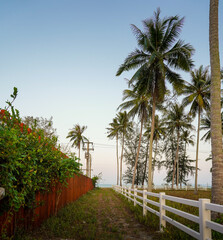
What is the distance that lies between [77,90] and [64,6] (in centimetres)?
678

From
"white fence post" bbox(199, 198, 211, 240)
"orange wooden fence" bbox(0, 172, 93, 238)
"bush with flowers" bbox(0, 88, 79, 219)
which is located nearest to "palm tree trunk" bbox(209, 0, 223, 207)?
"white fence post" bbox(199, 198, 211, 240)

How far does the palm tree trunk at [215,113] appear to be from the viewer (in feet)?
18.3

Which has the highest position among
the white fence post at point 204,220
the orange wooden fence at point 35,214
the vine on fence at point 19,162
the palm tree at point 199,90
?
the palm tree at point 199,90

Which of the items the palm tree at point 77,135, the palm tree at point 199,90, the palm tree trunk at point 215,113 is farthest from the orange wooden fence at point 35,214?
the palm tree at point 77,135

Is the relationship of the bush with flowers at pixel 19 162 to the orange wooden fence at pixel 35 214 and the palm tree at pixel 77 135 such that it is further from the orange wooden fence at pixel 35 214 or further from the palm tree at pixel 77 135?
the palm tree at pixel 77 135

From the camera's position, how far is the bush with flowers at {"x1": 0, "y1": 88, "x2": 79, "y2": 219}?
2.70 metres

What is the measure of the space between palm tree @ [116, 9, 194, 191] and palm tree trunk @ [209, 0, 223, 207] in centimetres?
736

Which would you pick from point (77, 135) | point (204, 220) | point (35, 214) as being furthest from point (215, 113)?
point (77, 135)

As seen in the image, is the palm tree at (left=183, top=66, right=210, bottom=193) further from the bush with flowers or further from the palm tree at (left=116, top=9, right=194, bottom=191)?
the bush with flowers

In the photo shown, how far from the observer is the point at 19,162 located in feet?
10.9

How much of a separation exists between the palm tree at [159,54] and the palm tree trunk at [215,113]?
736cm

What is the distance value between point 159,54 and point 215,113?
30.1ft

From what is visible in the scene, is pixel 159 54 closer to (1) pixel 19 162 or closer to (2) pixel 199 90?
(2) pixel 199 90

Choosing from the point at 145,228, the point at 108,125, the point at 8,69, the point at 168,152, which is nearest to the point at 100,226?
the point at 145,228
